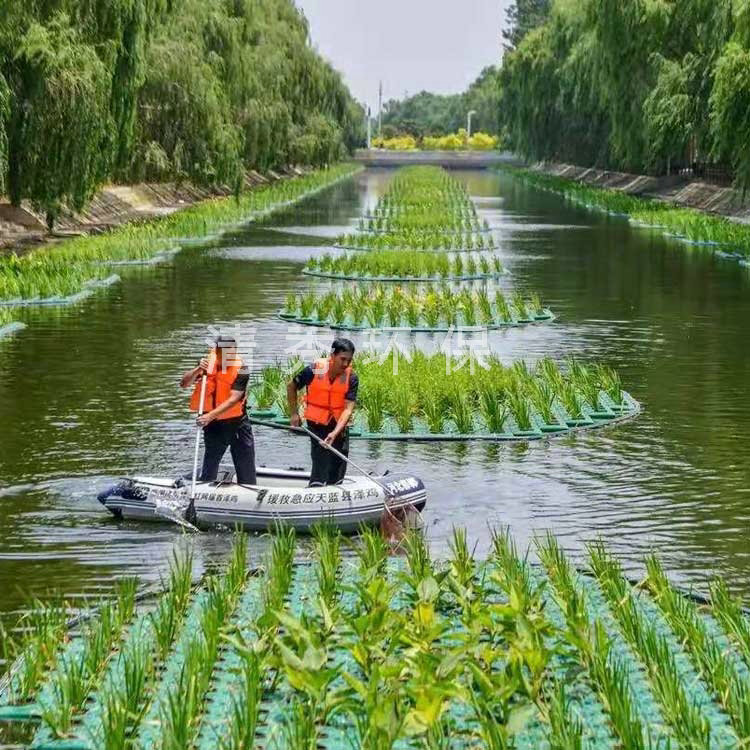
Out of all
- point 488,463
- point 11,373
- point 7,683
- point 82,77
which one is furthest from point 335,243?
point 7,683

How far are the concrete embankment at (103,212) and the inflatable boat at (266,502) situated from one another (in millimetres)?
21923

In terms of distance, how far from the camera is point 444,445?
1517 cm

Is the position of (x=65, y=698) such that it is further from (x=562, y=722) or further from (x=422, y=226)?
(x=422, y=226)

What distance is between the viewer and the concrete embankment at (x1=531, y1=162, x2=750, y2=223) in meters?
47.2

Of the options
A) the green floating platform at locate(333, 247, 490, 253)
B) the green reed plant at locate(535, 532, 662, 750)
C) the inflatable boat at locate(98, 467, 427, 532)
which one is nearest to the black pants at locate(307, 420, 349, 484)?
the inflatable boat at locate(98, 467, 427, 532)

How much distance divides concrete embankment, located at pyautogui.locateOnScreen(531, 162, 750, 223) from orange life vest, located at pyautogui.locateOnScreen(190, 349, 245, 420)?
82.1 feet

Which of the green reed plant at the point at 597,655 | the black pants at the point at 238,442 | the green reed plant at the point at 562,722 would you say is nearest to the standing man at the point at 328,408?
the black pants at the point at 238,442

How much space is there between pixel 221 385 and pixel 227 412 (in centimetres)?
25

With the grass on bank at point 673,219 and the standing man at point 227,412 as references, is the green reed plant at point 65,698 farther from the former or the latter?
the grass on bank at point 673,219

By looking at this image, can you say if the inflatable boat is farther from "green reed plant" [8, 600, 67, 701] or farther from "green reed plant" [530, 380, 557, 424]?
"green reed plant" [530, 380, 557, 424]

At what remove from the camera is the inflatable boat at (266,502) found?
453 inches

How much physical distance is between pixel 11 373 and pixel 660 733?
1290cm

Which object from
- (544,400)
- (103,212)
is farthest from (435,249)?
(544,400)

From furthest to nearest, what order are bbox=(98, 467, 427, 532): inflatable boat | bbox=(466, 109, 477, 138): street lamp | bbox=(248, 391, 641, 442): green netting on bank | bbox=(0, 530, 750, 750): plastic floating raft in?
1. bbox=(466, 109, 477, 138): street lamp
2. bbox=(248, 391, 641, 442): green netting on bank
3. bbox=(98, 467, 427, 532): inflatable boat
4. bbox=(0, 530, 750, 750): plastic floating raft
